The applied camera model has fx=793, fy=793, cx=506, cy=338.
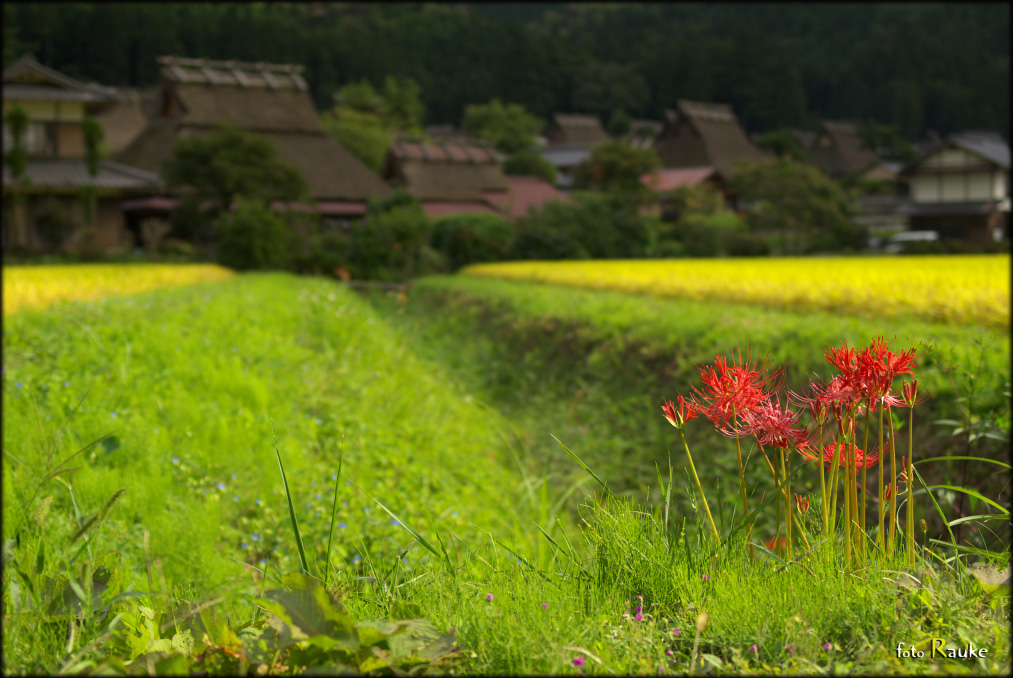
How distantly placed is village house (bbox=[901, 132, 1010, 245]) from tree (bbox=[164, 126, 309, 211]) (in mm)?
25053

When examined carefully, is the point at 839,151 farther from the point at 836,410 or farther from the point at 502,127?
the point at 836,410

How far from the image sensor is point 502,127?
54812mm

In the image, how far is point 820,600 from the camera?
1270 mm

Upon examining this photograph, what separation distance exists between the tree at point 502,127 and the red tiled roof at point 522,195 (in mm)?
8402

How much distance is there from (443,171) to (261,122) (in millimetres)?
8639

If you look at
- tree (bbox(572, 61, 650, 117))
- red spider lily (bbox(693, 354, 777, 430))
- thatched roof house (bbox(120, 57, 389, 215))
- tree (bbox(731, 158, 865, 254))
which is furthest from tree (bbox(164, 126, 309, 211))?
tree (bbox(572, 61, 650, 117))

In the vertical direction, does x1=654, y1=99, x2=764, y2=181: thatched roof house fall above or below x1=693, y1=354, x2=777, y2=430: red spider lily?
below

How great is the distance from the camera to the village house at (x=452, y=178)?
3634 centimetres

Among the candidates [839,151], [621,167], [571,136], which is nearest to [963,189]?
[621,167]

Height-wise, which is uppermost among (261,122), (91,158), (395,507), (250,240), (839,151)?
(261,122)

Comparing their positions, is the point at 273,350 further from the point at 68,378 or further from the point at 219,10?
the point at 219,10

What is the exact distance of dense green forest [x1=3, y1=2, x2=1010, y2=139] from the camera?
56344mm

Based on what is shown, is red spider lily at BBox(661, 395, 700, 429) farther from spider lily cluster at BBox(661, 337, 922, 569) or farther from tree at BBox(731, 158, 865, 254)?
tree at BBox(731, 158, 865, 254)

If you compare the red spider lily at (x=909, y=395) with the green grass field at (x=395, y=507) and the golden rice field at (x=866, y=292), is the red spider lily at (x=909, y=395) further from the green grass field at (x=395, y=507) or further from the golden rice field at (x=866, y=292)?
the golden rice field at (x=866, y=292)
